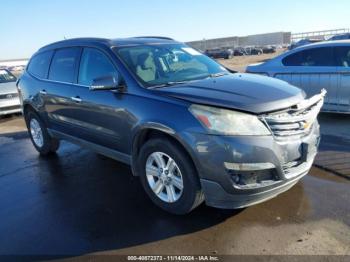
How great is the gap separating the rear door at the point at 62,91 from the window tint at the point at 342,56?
521 cm

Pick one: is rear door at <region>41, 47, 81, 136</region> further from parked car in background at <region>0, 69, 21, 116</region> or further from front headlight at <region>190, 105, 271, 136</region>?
parked car in background at <region>0, 69, 21, 116</region>

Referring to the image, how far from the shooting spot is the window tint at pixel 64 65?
5.33m

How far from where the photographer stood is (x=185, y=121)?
3.61m

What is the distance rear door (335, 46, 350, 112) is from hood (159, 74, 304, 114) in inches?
151

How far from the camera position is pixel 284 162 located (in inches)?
140

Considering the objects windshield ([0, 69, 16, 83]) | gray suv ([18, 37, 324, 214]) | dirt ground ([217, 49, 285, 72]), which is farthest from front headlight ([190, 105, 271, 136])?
dirt ground ([217, 49, 285, 72])

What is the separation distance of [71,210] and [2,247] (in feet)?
2.91

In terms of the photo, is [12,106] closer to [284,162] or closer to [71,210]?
[71,210]

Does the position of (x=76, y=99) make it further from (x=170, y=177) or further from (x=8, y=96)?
(x=8, y=96)

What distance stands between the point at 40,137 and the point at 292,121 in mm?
4710

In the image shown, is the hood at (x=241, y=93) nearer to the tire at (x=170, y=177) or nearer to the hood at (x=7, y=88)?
the tire at (x=170, y=177)

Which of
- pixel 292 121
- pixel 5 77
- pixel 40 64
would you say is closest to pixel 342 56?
pixel 292 121

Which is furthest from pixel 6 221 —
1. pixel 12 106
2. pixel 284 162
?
pixel 12 106

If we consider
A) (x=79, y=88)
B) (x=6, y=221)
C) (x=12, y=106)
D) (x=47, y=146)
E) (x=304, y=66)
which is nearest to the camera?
(x=6, y=221)
